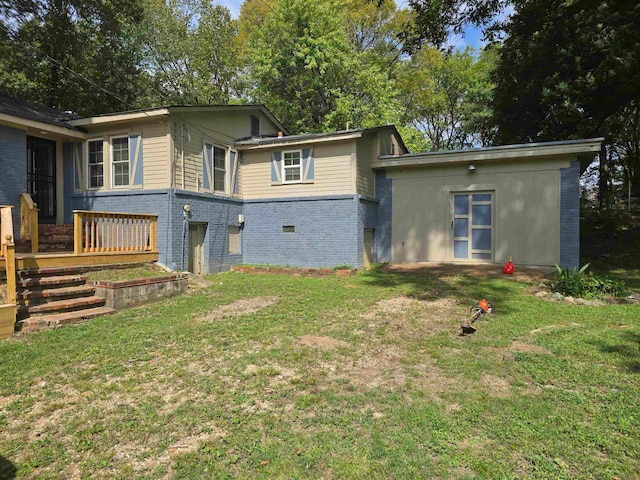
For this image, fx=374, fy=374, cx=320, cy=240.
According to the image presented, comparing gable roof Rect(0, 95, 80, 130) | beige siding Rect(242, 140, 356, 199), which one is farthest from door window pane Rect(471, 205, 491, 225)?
gable roof Rect(0, 95, 80, 130)

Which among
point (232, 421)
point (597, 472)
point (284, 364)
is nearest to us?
point (597, 472)

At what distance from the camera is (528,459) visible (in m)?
2.48

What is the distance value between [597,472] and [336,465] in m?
1.63

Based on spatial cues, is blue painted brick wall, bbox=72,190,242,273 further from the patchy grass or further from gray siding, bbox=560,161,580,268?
gray siding, bbox=560,161,580,268

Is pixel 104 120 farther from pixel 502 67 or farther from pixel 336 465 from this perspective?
pixel 502 67

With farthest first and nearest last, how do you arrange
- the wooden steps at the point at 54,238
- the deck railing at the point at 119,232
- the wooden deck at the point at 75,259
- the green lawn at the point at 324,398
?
1. the wooden steps at the point at 54,238
2. the deck railing at the point at 119,232
3. the wooden deck at the point at 75,259
4. the green lawn at the point at 324,398

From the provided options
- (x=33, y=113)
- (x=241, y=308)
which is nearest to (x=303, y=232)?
(x=241, y=308)

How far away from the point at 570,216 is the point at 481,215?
7.57 feet

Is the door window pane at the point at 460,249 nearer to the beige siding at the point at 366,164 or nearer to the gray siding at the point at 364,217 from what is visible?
the gray siding at the point at 364,217

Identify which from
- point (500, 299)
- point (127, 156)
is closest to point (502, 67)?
point (500, 299)

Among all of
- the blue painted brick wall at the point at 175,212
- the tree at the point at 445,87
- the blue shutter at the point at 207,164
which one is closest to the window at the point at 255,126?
the blue shutter at the point at 207,164

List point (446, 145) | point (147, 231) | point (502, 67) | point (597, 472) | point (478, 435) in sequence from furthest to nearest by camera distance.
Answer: point (446, 145), point (502, 67), point (147, 231), point (478, 435), point (597, 472)

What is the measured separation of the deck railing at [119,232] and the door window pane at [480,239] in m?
9.29

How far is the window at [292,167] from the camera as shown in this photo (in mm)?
12500
